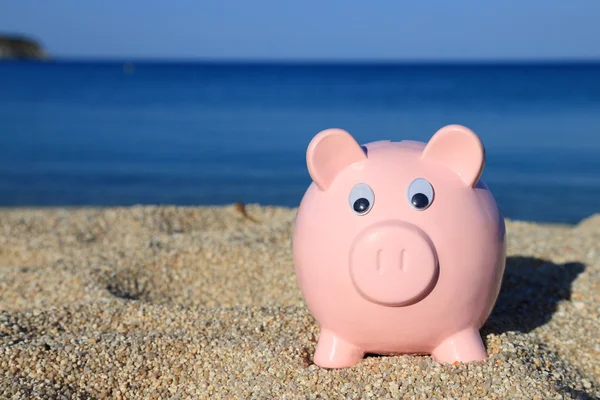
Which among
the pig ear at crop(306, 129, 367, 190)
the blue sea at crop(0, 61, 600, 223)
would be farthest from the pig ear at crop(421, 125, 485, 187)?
the blue sea at crop(0, 61, 600, 223)

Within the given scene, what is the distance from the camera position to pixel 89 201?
35.7 feet

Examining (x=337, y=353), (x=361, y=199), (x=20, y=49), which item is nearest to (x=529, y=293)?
(x=337, y=353)

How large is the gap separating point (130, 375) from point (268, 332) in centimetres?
86

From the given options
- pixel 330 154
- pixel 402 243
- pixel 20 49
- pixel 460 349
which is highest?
pixel 330 154

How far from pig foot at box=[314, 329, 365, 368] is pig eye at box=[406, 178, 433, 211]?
85cm

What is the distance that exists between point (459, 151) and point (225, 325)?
1855 mm

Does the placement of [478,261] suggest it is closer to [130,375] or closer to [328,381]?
[328,381]

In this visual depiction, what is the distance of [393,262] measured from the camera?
3.30m

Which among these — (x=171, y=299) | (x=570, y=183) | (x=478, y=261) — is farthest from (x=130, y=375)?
(x=570, y=183)

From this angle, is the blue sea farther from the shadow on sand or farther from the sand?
the shadow on sand

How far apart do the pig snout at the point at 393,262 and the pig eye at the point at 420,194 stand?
4.2 inches

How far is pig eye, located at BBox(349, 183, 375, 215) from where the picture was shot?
341 centimetres

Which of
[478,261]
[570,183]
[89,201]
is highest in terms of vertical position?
[478,261]

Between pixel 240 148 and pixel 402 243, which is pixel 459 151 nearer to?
pixel 402 243
